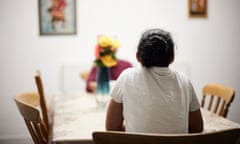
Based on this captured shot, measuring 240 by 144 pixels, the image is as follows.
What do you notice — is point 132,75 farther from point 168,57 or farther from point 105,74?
point 105,74

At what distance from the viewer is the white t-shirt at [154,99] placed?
143 cm

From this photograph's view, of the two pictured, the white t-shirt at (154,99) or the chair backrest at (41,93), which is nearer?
the white t-shirt at (154,99)

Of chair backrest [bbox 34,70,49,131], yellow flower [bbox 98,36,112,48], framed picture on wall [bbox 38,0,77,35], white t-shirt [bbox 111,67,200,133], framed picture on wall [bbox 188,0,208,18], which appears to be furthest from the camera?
framed picture on wall [bbox 188,0,208,18]

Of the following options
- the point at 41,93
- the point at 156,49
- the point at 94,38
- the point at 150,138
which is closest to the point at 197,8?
the point at 94,38

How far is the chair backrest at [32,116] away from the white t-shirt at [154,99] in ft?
1.22

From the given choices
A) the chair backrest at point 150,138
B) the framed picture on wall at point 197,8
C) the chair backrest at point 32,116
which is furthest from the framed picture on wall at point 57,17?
the chair backrest at point 150,138

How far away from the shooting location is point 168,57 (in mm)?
1487

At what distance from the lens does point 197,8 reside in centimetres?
391

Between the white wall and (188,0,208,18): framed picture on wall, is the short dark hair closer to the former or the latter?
the white wall

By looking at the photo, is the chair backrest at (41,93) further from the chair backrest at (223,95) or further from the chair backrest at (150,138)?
the chair backrest at (223,95)

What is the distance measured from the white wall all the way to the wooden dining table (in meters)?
1.20

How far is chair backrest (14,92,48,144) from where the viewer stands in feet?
5.21

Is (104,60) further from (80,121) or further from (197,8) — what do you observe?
(197,8)

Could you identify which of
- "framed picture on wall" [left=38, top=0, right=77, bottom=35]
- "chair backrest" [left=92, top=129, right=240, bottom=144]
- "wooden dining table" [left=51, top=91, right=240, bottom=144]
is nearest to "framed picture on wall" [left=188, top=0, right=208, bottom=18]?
"framed picture on wall" [left=38, top=0, right=77, bottom=35]
